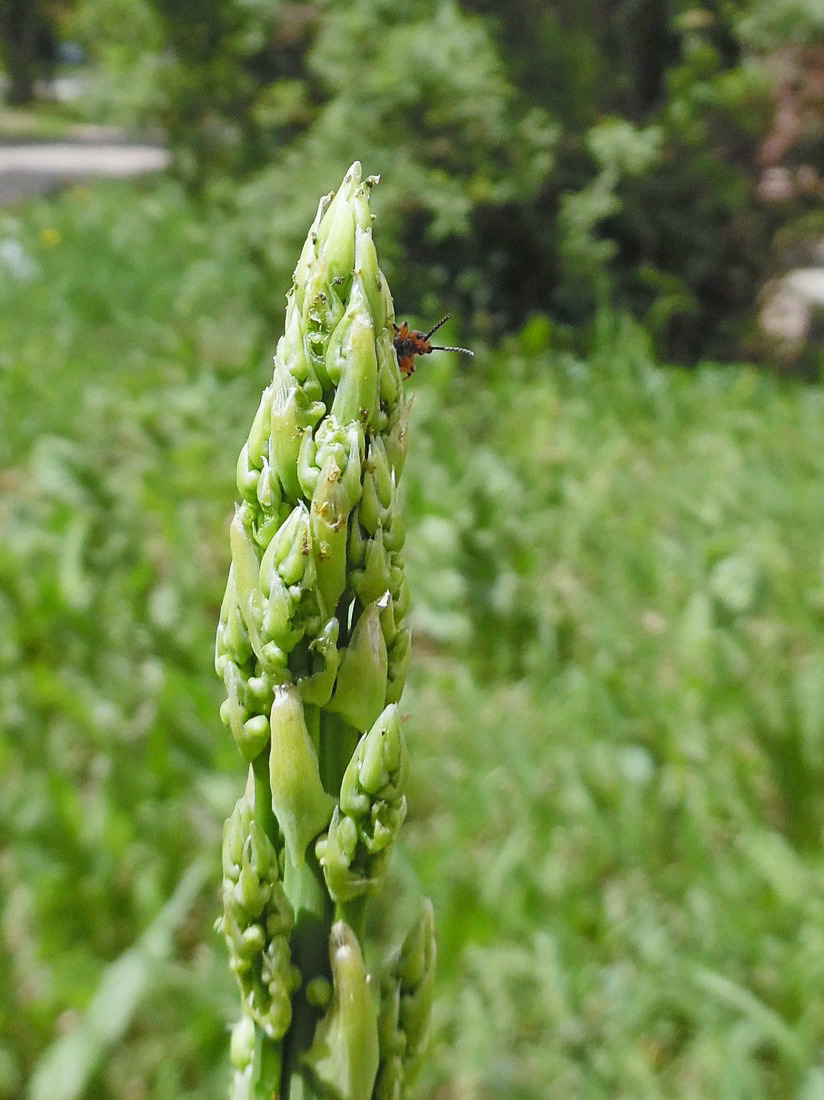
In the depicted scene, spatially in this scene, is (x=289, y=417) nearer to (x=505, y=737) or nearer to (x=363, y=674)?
(x=363, y=674)

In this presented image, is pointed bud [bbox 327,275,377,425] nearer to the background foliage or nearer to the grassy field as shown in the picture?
the grassy field

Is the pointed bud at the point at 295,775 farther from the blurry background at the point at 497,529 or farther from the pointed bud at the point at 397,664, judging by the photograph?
the blurry background at the point at 497,529

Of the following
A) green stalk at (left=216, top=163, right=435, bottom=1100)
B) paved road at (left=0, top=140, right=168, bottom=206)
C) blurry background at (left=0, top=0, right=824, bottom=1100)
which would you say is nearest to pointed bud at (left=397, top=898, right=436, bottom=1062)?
green stalk at (left=216, top=163, right=435, bottom=1100)

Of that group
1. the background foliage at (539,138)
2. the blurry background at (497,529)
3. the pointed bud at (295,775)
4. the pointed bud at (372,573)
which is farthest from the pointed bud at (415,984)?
the background foliage at (539,138)

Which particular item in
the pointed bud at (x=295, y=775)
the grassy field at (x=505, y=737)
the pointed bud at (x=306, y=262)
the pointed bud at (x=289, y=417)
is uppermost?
the pointed bud at (x=306, y=262)

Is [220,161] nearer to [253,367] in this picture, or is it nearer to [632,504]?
[253,367]

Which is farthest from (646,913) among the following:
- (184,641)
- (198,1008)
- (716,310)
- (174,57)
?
(174,57)

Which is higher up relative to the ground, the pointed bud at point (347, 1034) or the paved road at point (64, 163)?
the paved road at point (64, 163)
